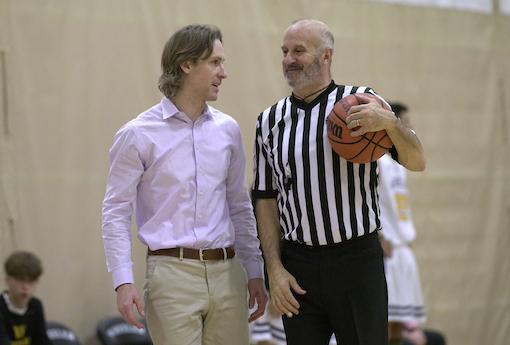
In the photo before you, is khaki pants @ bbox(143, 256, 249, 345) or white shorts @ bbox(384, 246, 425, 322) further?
white shorts @ bbox(384, 246, 425, 322)

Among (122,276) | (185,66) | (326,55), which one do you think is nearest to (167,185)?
(122,276)

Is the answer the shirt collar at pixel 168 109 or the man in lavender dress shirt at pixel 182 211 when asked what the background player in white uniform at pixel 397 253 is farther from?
the shirt collar at pixel 168 109

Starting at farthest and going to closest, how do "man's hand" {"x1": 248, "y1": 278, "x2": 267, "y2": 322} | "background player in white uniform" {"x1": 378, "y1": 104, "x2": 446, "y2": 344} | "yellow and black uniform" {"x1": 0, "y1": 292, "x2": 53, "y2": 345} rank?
"background player in white uniform" {"x1": 378, "y1": 104, "x2": 446, "y2": 344} → "yellow and black uniform" {"x1": 0, "y1": 292, "x2": 53, "y2": 345} → "man's hand" {"x1": 248, "y1": 278, "x2": 267, "y2": 322}

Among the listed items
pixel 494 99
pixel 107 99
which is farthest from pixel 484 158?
pixel 107 99

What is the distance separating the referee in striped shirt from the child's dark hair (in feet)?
6.37

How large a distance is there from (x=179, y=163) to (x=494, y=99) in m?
5.15

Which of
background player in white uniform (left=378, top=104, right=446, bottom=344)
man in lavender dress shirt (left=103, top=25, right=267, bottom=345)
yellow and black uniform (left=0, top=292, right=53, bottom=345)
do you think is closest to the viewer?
man in lavender dress shirt (left=103, top=25, right=267, bottom=345)

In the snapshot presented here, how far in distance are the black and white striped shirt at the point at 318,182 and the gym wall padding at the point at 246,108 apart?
255 centimetres

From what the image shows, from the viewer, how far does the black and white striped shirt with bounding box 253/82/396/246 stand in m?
2.40

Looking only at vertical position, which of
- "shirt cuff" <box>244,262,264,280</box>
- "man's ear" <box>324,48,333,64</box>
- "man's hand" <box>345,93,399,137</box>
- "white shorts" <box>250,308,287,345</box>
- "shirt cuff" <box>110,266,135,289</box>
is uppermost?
"man's ear" <box>324,48,333,64</box>

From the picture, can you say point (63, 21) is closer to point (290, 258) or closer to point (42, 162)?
point (42, 162)

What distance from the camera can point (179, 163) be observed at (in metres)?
2.42

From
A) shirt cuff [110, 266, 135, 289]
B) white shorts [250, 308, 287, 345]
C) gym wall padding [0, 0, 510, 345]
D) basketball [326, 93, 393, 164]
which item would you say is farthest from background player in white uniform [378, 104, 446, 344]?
shirt cuff [110, 266, 135, 289]

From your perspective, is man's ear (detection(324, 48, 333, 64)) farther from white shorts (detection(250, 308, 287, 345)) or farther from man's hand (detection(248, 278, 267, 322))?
white shorts (detection(250, 308, 287, 345))
